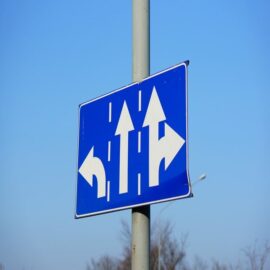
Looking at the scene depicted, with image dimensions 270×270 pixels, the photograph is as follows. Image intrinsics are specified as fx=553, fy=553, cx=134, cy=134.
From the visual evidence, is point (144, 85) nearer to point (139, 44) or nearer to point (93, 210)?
point (139, 44)

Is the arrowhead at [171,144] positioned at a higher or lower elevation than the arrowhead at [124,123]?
lower

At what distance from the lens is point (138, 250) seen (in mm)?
3318

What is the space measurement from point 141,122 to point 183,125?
35 cm

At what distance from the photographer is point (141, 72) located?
3717 mm

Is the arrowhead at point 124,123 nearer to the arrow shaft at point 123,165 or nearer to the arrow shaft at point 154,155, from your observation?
the arrow shaft at point 123,165

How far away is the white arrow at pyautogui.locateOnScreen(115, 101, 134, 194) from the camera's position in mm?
3492

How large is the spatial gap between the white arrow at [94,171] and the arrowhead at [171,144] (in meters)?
0.56

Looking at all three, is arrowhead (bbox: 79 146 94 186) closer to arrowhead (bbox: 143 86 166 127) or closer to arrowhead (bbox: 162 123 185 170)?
arrowhead (bbox: 143 86 166 127)

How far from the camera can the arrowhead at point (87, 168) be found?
3.76 metres

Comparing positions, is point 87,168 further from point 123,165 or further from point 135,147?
point 135,147

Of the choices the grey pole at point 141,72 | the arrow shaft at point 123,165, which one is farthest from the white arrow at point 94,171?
the grey pole at point 141,72

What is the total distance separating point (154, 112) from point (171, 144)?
0.29 metres

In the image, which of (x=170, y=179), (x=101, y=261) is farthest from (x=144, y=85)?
(x=101, y=261)

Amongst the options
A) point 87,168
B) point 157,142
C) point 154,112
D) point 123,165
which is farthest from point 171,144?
point 87,168
